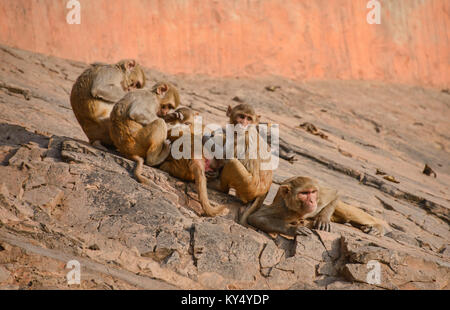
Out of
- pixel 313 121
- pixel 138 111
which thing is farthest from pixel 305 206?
pixel 313 121

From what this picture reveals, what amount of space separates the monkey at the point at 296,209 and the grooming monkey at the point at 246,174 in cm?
19

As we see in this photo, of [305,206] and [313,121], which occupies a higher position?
[305,206]

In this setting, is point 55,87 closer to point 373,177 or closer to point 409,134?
point 373,177

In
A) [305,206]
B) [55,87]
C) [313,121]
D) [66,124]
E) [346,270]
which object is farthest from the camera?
[313,121]

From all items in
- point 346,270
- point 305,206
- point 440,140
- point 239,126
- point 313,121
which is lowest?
point 440,140

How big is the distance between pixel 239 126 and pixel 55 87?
22.5 ft

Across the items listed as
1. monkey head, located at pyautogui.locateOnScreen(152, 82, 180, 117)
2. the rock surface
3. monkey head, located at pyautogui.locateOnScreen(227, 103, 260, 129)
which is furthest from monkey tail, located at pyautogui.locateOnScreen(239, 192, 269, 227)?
monkey head, located at pyautogui.locateOnScreen(152, 82, 180, 117)

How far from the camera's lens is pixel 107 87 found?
6922mm

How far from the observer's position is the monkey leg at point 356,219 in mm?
6699

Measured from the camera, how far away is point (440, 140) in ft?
55.8

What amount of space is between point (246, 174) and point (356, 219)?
1.70 metres

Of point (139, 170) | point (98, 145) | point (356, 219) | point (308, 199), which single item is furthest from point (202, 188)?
point (356, 219)

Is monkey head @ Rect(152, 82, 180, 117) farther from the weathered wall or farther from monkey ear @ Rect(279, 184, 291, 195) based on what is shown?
the weathered wall

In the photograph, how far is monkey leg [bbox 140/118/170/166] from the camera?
637 centimetres
